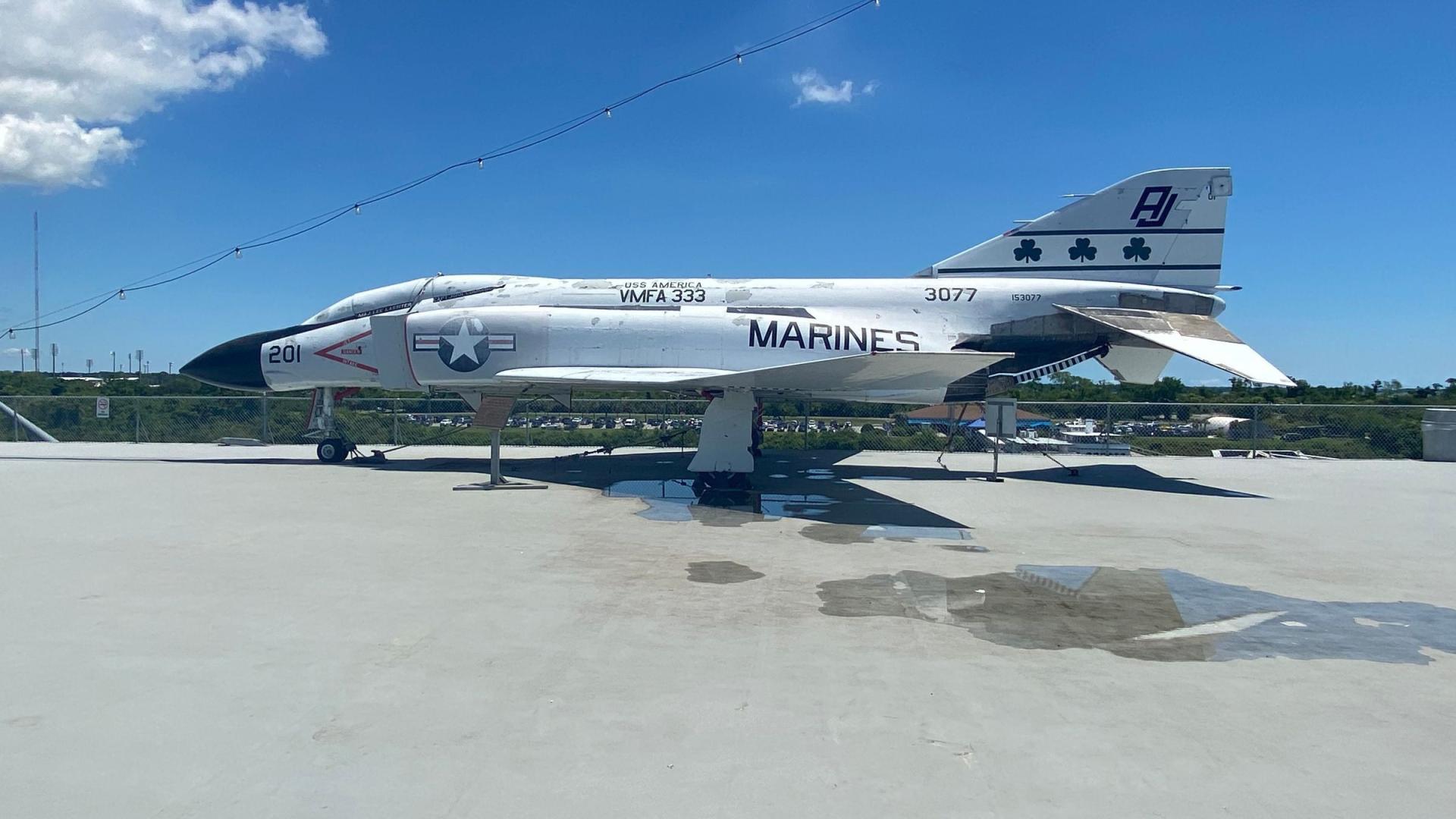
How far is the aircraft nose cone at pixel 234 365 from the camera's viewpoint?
15391mm

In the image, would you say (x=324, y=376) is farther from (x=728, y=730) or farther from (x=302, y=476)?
(x=728, y=730)

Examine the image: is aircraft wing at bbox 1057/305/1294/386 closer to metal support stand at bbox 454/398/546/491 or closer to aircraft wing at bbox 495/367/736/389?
aircraft wing at bbox 495/367/736/389

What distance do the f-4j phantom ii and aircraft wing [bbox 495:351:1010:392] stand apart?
0.11 m

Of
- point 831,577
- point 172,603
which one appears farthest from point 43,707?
point 831,577

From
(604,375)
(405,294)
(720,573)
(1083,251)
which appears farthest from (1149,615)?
(405,294)

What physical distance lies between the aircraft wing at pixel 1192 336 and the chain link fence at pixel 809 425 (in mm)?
4580

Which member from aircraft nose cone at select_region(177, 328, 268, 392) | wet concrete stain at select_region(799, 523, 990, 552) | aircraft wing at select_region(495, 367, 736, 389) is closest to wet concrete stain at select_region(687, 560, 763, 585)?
wet concrete stain at select_region(799, 523, 990, 552)

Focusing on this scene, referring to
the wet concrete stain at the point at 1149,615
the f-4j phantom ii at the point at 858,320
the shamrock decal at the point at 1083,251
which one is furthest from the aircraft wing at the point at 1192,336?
the wet concrete stain at the point at 1149,615

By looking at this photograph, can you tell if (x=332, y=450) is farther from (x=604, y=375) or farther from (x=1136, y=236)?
(x=1136, y=236)

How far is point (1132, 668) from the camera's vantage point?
454cm

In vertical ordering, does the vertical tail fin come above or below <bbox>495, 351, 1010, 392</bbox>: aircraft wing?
above

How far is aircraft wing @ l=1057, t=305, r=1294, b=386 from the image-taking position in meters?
11.5

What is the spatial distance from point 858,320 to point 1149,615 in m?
8.80

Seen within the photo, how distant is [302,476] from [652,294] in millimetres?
6639
